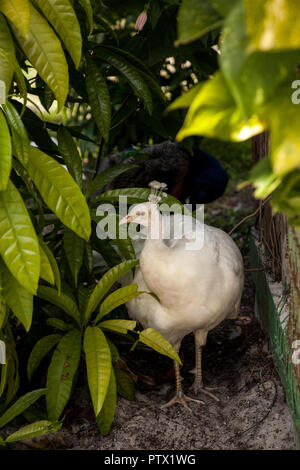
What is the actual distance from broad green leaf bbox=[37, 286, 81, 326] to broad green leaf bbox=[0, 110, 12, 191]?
26.8 inches

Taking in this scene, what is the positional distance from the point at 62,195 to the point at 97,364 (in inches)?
24.5

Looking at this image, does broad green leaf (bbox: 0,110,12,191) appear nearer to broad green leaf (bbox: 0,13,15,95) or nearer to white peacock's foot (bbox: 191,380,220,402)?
broad green leaf (bbox: 0,13,15,95)

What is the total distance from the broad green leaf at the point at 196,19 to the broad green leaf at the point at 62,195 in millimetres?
690

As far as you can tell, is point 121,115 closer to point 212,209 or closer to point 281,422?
point 281,422

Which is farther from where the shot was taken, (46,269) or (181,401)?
(181,401)

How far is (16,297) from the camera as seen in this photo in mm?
1393

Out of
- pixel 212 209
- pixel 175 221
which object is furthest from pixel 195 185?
pixel 175 221

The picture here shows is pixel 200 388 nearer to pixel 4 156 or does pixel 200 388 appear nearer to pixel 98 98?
pixel 98 98

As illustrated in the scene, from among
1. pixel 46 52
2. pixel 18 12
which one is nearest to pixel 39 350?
pixel 46 52

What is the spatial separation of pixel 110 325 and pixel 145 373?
0.60 meters

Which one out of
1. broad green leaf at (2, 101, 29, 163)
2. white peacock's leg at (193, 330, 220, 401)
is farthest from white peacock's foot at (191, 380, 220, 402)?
broad green leaf at (2, 101, 29, 163)

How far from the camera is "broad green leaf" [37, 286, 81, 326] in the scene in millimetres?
1766

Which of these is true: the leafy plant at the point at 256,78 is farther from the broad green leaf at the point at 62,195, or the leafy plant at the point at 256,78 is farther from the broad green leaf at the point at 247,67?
the broad green leaf at the point at 62,195

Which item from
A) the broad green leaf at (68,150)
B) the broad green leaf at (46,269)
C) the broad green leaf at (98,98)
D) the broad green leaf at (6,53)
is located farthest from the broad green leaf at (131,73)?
the broad green leaf at (46,269)
